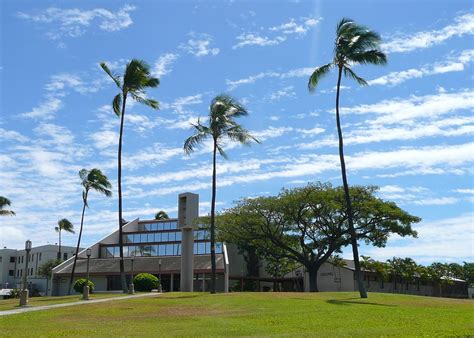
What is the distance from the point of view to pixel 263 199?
1817 inches

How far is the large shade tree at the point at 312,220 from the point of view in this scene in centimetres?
4225

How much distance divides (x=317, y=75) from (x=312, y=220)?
1729 centimetres

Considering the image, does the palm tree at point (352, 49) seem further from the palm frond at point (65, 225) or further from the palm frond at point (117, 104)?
the palm frond at point (65, 225)

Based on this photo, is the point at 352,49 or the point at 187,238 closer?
the point at 352,49

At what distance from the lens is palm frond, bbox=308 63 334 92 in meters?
32.3

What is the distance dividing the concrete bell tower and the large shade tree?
8.13m

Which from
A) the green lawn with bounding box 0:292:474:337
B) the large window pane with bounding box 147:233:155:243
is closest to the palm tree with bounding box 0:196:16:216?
the large window pane with bounding box 147:233:155:243

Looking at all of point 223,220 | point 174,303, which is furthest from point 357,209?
point 174,303

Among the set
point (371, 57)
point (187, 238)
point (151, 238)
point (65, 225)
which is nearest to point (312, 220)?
point (187, 238)

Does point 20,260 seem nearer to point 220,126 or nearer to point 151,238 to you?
point 151,238

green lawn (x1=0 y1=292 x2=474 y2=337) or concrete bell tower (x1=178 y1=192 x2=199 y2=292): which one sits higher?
concrete bell tower (x1=178 y1=192 x2=199 y2=292)

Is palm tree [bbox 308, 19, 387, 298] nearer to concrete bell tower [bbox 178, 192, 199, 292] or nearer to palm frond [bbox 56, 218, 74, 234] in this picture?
concrete bell tower [bbox 178, 192, 199, 292]

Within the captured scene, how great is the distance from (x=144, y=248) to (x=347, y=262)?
24634mm

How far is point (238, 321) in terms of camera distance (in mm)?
17156
